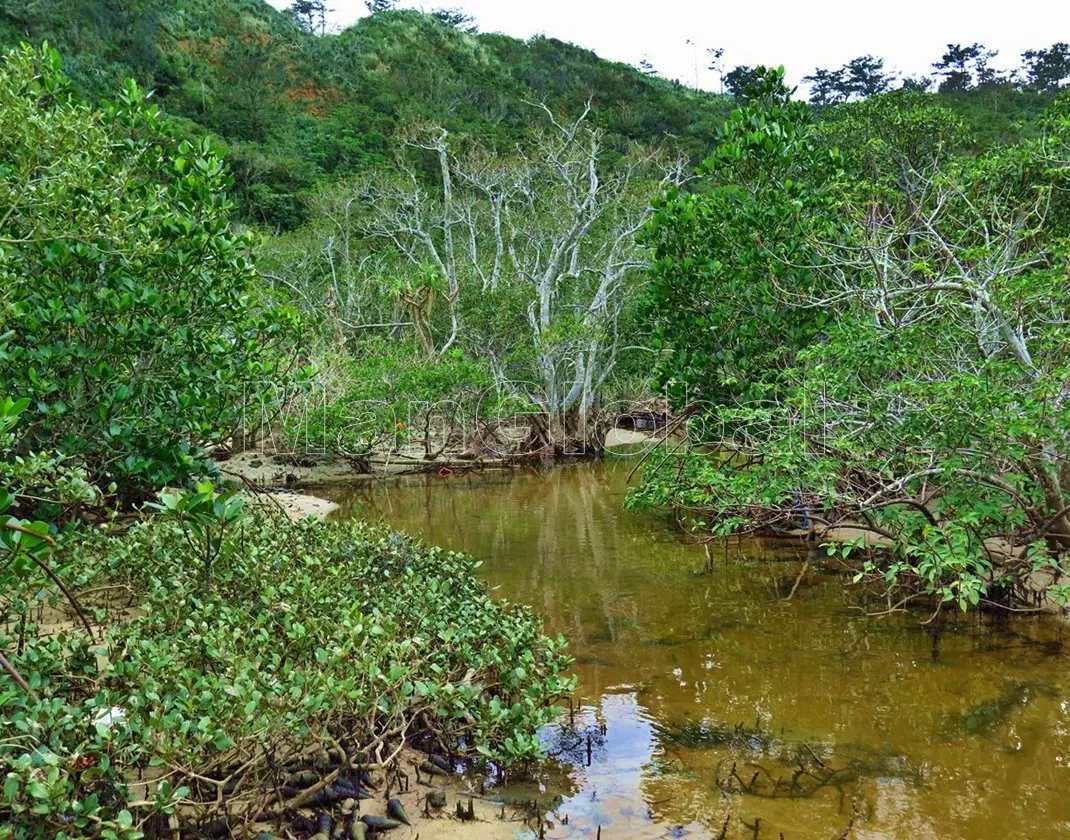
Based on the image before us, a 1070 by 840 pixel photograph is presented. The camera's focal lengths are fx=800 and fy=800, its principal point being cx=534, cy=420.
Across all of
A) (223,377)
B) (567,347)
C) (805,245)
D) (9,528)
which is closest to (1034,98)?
(567,347)

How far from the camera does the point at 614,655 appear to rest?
7.19 metres

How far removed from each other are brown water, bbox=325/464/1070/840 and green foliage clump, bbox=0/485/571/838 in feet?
2.64

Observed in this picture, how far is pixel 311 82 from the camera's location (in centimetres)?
5500

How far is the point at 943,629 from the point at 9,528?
24.9ft

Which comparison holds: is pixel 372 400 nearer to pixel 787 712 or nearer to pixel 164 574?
pixel 164 574

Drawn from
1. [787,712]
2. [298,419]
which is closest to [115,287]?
[787,712]

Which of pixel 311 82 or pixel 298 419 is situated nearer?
pixel 298 419

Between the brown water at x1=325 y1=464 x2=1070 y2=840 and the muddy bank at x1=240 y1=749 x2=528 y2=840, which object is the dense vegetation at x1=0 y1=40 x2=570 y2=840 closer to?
the muddy bank at x1=240 y1=749 x2=528 y2=840

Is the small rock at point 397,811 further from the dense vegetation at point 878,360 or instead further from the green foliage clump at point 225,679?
the dense vegetation at point 878,360

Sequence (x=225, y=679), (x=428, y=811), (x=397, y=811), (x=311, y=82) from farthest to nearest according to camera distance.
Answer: (x=311, y=82) < (x=428, y=811) < (x=397, y=811) < (x=225, y=679)

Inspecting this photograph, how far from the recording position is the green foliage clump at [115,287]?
5.35m

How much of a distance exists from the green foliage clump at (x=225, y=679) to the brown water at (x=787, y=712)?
31.7 inches

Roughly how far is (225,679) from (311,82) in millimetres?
58402

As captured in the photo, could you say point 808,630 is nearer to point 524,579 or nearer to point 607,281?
point 524,579
